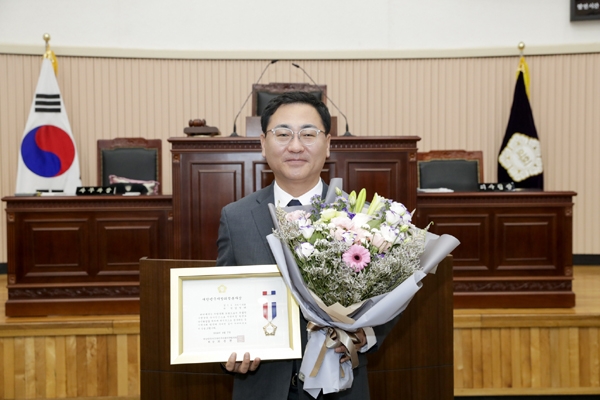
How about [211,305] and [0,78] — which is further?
[0,78]

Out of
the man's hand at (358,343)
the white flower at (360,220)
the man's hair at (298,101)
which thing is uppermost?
the man's hair at (298,101)

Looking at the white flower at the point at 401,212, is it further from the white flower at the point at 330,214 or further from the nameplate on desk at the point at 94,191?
the nameplate on desk at the point at 94,191

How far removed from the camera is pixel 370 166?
3527 mm

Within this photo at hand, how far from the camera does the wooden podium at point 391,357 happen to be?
7.13ft

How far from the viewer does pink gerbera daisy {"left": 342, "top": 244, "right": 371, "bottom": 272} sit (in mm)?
1159

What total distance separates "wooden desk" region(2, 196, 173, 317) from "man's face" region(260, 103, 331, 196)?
2.40 meters

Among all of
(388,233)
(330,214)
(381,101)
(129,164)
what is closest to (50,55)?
(129,164)

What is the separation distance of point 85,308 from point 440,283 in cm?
258

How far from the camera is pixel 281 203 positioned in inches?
60.5

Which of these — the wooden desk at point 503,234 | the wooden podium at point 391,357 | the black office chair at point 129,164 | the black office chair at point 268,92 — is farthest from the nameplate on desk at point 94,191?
the wooden desk at point 503,234

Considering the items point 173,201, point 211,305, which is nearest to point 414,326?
point 211,305

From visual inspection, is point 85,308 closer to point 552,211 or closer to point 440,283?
point 440,283

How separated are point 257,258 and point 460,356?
7.28ft

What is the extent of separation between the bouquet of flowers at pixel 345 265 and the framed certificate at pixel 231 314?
0.38 feet
